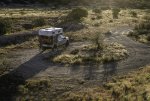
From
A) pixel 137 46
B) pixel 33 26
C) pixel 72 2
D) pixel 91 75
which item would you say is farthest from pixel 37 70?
pixel 72 2

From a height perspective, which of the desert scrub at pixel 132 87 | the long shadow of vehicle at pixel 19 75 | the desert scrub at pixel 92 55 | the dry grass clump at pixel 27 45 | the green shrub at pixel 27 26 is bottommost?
the desert scrub at pixel 132 87

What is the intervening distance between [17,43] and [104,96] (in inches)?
808

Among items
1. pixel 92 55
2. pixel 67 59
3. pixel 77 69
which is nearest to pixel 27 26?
pixel 92 55

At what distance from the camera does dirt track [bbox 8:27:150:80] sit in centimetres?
3119

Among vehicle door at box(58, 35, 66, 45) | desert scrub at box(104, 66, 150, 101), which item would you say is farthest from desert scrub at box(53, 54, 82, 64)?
desert scrub at box(104, 66, 150, 101)

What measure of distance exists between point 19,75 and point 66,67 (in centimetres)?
482

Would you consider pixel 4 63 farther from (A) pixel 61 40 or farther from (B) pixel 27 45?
(B) pixel 27 45

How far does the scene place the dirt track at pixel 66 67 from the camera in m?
31.2

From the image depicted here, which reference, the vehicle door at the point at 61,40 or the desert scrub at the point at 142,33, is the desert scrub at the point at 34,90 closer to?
the vehicle door at the point at 61,40

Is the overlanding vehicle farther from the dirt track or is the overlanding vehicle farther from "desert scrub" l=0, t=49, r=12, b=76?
"desert scrub" l=0, t=49, r=12, b=76

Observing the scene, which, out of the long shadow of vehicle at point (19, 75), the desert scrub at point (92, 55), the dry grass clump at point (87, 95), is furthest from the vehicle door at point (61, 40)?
the dry grass clump at point (87, 95)

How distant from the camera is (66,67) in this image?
110ft

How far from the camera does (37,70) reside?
32.4 m

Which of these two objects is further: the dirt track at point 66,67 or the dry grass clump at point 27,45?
the dry grass clump at point 27,45
